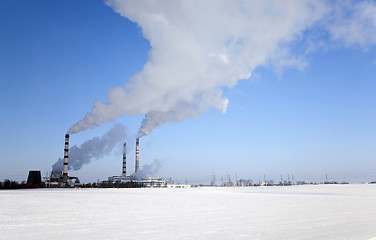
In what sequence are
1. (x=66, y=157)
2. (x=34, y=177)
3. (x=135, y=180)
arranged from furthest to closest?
(x=135, y=180) < (x=34, y=177) < (x=66, y=157)

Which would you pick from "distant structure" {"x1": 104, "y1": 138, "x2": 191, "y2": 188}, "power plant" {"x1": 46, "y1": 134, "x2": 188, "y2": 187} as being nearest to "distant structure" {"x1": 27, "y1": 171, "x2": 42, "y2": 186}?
"power plant" {"x1": 46, "y1": 134, "x2": 188, "y2": 187}

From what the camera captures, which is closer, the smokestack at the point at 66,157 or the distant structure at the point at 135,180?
the smokestack at the point at 66,157

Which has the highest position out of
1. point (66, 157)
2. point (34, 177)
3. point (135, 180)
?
point (66, 157)

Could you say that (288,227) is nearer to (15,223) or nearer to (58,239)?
(58,239)

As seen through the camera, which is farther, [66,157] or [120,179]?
[120,179]

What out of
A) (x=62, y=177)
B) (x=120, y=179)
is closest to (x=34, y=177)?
(x=62, y=177)

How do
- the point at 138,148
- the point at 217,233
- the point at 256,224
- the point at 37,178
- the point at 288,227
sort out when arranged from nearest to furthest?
the point at 217,233, the point at 288,227, the point at 256,224, the point at 37,178, the point at 138,148

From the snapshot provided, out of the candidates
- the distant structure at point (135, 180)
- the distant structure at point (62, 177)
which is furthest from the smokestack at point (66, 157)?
the distant structure at point (135, 180)

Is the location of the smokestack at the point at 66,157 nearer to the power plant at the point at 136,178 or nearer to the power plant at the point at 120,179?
the power plant at the point at 120,179

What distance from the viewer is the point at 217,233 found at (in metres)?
9.47

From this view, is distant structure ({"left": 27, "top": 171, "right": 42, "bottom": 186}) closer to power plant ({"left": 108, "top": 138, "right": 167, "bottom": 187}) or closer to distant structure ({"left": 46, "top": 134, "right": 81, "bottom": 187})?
distant structure ({"left": 46, "top": 134, "right": 81, "bottom": 187})

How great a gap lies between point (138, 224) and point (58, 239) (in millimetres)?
3449

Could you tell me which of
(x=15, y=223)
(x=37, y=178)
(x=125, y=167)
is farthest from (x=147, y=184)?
(x=15, y=223)

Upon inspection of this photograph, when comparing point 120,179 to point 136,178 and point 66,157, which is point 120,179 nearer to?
point 136,178
